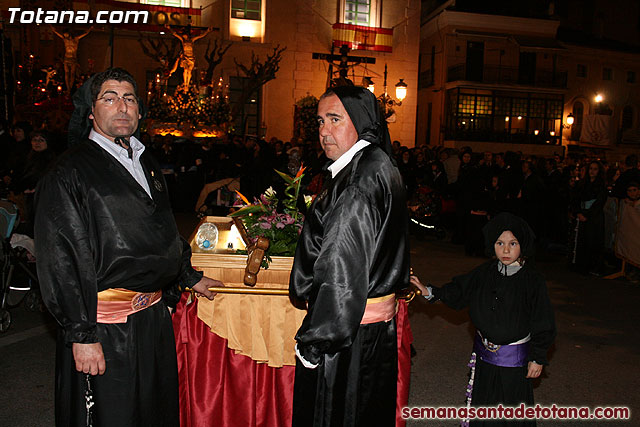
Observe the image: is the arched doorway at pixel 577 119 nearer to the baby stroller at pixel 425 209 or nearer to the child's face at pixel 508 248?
the baby stroller at pixel 425 209

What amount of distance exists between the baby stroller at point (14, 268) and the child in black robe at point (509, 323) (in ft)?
15.3

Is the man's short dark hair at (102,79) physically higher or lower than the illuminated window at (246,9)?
lower

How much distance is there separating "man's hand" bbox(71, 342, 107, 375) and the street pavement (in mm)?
1998

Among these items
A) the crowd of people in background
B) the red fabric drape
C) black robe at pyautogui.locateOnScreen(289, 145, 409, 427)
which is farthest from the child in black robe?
the crowd of people in background

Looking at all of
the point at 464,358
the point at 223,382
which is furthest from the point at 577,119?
the point at 223,382

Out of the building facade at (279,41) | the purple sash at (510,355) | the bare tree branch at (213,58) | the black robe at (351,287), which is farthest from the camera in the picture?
the building facade at (279,41)

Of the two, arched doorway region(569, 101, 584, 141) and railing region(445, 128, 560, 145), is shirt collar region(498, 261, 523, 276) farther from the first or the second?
arched doorway region(569, 101, 584, 141)

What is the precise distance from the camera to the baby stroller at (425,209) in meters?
11.8

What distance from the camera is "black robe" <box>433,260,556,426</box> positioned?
321cm

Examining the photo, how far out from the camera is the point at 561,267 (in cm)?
992

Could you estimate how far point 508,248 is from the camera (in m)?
3.32

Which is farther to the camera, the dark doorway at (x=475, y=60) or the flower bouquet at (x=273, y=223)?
the dark doorway at (x=475, y=60)

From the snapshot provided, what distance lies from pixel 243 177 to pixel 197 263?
774 cm

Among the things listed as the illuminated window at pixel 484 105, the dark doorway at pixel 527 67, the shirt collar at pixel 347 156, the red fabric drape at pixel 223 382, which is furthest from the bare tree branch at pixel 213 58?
the dark doorway at pixel 527 67
